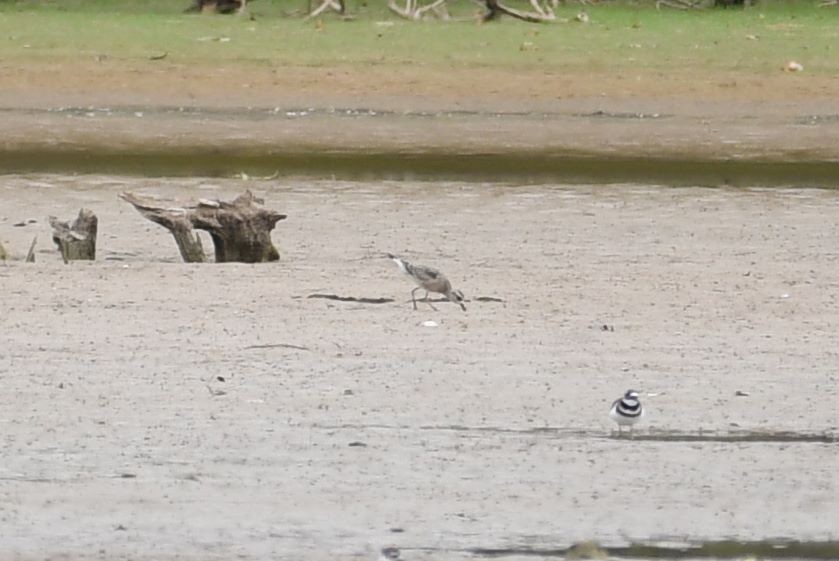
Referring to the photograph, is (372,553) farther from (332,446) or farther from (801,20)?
(801,20)

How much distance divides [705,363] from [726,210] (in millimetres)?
5786

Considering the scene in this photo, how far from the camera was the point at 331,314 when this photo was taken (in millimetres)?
9625

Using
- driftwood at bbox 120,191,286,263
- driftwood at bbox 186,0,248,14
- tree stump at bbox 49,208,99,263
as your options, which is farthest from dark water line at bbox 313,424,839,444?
driftwood at bbox 186,0,248,14

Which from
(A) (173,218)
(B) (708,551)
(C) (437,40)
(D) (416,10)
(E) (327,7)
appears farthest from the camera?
(E) (327,7)

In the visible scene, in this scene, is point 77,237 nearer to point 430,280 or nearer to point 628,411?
point 430,280

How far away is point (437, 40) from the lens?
80.4 ft

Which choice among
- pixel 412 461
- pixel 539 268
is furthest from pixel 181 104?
pixel 412 461

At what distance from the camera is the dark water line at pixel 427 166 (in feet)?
53.6

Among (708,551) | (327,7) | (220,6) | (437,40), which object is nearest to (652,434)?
(708,551)

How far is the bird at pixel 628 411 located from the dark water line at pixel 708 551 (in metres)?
0.95

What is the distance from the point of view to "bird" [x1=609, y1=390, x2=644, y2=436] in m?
7.02

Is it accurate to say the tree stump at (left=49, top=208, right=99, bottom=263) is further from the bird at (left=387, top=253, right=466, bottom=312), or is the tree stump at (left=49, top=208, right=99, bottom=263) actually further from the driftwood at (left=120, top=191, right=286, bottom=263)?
the bird at (left=387, top=253, right=466, bottom=312)

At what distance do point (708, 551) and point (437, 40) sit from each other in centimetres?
1879

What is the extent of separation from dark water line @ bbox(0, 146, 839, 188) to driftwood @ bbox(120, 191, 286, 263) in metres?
4.87
